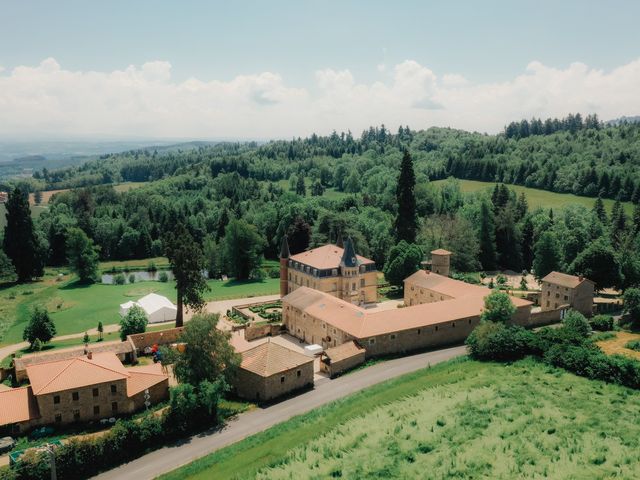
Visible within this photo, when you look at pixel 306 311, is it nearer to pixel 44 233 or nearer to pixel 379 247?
pixel 379 247

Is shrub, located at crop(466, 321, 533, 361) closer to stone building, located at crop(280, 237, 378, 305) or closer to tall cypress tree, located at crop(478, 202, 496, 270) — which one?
stone building, located at crop(280, 237, 378, 305)

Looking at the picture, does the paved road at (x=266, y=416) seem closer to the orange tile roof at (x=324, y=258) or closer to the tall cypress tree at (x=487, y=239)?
the orange tile roof at (x=324, y=258)

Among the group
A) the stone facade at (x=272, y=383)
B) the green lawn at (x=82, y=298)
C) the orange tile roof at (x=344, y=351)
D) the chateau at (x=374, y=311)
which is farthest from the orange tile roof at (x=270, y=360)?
the green lawn at (x=82, y=298)

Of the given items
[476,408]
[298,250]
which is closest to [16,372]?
[476,408]

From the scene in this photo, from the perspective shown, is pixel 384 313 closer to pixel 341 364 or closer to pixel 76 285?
pixel 341 364

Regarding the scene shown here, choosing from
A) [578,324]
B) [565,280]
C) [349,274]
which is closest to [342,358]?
[349,274]

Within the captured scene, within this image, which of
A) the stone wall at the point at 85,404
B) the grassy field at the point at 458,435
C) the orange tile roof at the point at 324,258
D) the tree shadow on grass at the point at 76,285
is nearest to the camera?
the grassy field at the point at 458,435
